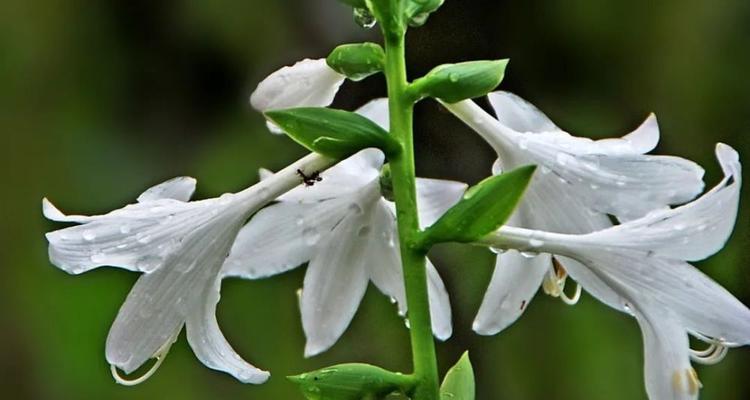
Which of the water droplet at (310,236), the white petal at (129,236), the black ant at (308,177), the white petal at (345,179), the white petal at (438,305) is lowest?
the white petal at (438,305)

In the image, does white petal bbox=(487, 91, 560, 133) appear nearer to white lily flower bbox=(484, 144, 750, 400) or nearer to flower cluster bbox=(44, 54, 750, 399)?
flower cluster bbox=(44, 54, 750, 399)

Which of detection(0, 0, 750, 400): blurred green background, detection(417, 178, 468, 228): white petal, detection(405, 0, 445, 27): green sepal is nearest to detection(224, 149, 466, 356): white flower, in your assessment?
detection(417, 178, 468, 228): white petal

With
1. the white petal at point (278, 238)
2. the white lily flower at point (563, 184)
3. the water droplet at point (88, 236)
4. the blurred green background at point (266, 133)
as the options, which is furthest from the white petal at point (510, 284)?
the blurred green background at point (266, 133)

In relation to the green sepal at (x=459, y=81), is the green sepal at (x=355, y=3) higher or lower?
higher

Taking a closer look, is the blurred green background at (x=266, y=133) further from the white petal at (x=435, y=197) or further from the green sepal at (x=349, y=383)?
the green sepal at (x=349, y=383)

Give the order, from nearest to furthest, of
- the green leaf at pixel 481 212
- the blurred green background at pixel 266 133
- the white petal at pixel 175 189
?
the green leaf at pixel 481 212, the white petal at pixel 175 189, the blurred green background at pixel 266 133

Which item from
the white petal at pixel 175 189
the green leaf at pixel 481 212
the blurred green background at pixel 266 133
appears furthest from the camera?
the blurred green background at pixel 266 133

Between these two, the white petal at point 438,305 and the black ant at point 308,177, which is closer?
the black ant at point 308,177

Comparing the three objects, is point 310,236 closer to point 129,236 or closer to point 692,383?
point 129,236
